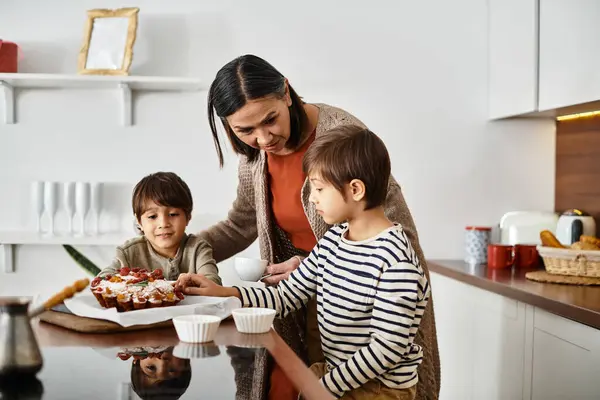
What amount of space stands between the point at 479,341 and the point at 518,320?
1.22ft

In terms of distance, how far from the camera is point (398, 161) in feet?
10.9

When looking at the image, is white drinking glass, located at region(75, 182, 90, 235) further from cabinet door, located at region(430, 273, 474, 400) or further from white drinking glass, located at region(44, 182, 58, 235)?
cabinet door, located at region(430, 273, 474, 400)

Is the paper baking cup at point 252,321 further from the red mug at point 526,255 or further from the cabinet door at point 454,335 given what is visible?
the red mug at point 526,255

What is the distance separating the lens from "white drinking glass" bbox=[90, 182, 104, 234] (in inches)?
123

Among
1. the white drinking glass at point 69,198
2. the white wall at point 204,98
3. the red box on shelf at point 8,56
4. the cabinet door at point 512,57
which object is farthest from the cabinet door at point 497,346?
the red box on shelf at point 8,56

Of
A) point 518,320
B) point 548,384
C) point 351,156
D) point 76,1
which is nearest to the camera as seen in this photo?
point 351,156

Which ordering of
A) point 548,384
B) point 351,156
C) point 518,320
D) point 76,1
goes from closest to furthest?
point 351,156
point 548,384
point 518,320
point 76,1

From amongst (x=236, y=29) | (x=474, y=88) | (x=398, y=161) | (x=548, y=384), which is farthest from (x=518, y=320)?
(x=236, y=29)

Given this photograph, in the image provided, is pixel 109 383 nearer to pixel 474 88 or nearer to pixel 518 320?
pixel 518 320

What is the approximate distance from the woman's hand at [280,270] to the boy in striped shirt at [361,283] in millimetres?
168

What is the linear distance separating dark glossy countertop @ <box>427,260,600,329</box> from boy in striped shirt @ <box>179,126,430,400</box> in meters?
0.75

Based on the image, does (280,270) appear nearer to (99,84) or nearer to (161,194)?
(161,194)

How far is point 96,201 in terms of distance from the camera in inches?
123

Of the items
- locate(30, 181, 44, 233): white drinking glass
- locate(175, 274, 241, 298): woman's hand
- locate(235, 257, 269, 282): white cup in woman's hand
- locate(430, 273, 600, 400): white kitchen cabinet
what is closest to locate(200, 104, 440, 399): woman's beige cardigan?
locate(235, 257, 269, 282): white cup in woman's hand
